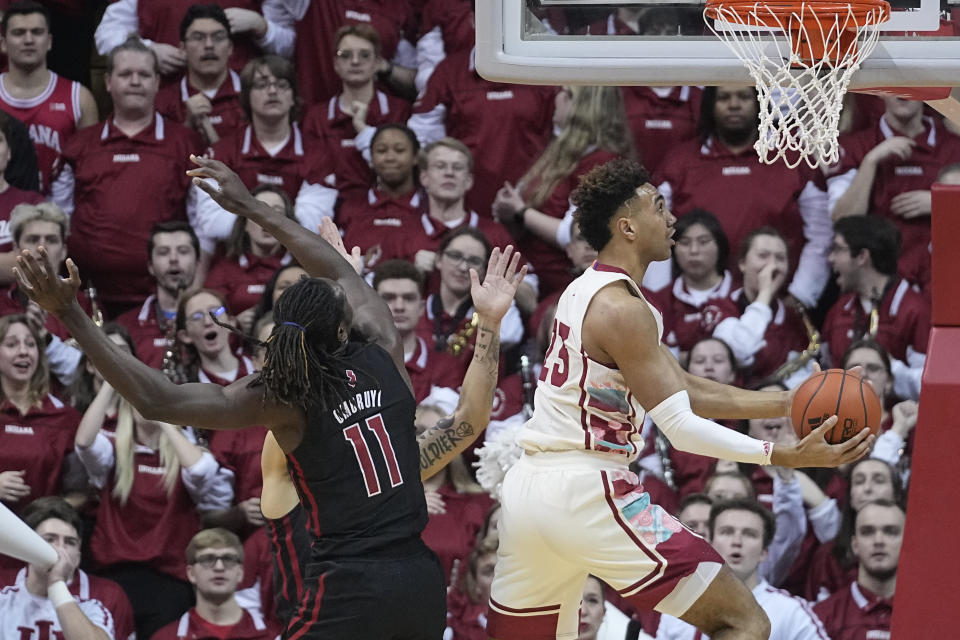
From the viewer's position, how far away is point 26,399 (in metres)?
8.09

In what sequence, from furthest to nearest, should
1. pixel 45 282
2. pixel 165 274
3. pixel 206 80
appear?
pixel 206 80, pixel 165 274, pixel 45 282

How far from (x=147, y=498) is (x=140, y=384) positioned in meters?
3.22

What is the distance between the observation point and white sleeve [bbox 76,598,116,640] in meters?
7.41

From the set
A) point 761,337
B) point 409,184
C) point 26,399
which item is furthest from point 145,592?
point 761,337

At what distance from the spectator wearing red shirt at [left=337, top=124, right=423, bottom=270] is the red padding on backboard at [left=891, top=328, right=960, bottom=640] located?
159 inches

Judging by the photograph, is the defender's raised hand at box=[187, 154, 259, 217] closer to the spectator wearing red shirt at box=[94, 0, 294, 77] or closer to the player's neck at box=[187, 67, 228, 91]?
the player's neck at box=[187, 67, 228, 91]

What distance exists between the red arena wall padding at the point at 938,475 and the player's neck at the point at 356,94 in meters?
4.76

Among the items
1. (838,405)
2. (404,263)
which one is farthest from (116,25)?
(838,405)

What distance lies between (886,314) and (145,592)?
3.95 meters

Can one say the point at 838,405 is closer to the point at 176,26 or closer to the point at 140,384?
the point at 140,384

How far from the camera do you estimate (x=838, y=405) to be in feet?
17.3

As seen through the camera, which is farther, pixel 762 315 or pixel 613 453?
pixel 762 315

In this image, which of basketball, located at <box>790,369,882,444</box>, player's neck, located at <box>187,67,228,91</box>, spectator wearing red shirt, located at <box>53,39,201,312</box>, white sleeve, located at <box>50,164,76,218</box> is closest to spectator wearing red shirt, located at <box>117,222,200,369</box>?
spectator wearing red shirt, located at <box>53,39,201,312</box>

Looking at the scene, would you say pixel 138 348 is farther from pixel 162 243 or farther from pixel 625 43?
pixel 625 43
